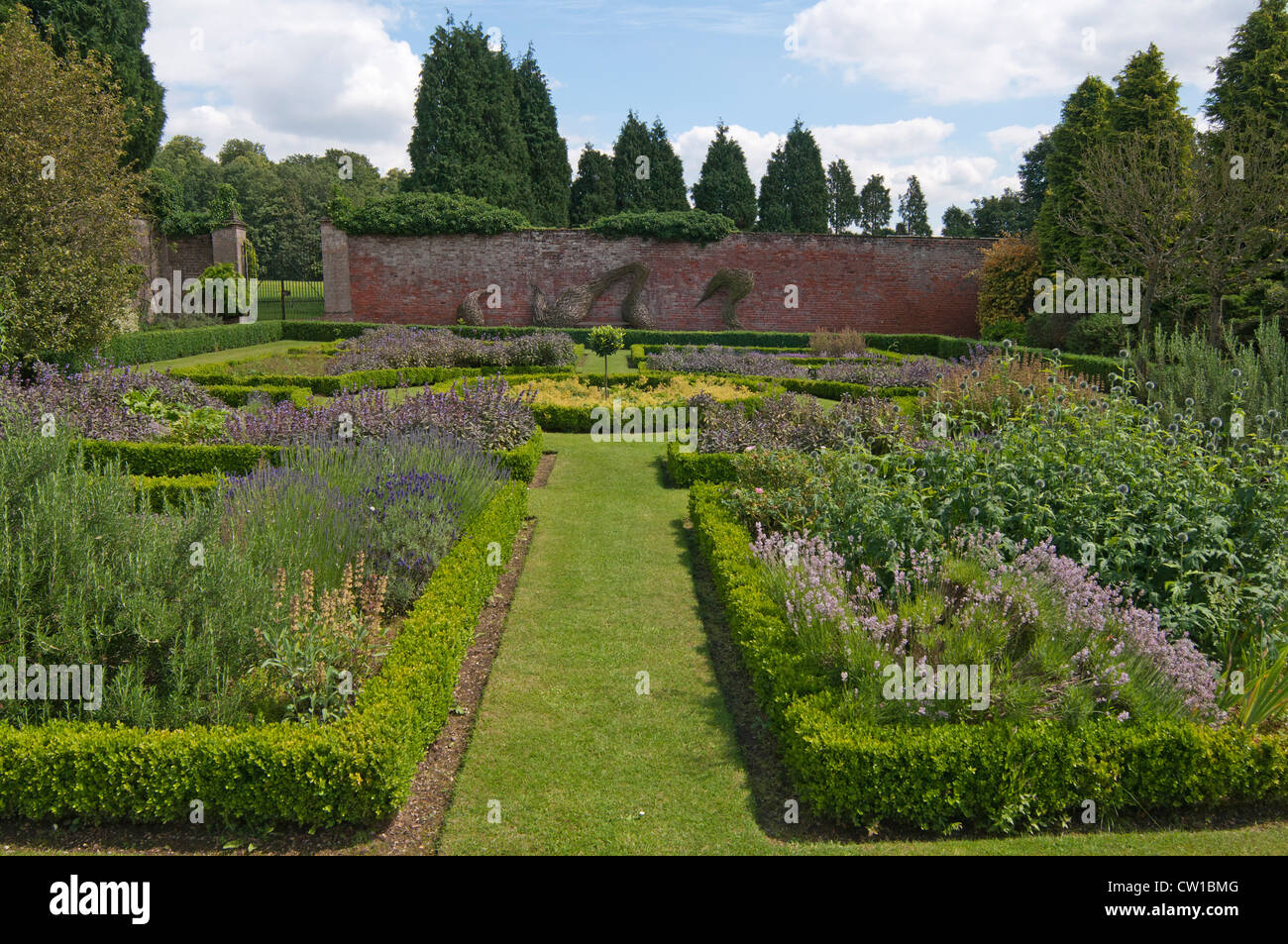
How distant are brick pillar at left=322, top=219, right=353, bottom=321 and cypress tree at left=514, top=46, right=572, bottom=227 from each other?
853 cm

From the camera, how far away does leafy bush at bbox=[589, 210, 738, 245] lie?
89.8 ft

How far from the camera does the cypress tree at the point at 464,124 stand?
30.0 meters

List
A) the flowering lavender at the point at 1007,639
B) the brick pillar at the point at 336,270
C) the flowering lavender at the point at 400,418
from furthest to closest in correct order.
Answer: the brick pillar at the point at 336,270 < the flowering lavender at the point at 400,418 < the flowering lavender at the point at 1007,639

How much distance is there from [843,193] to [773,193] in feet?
38.7

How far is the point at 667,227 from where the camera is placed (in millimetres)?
27375

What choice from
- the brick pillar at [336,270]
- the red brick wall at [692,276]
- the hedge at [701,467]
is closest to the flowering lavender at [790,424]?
the hedge at [701,467]

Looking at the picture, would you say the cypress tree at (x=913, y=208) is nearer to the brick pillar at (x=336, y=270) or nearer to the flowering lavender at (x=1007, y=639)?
the brick pillar at (x=336, y=270)

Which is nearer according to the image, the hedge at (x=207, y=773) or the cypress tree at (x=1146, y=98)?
the hedge at (x=207, y=773)

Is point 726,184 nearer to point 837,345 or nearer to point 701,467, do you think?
point 837,345

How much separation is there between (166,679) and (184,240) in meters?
29.0

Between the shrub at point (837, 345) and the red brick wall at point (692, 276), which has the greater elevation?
the red brick wall at point (692, 276)

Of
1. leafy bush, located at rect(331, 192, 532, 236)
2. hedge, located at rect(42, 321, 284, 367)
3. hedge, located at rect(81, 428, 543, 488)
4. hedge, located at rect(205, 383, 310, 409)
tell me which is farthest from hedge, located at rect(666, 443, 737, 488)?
leafy bush, located at rect(331, 192, 532, 236)

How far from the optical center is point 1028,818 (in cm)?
368

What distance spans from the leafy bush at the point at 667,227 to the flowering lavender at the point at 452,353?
1042 centimetres
